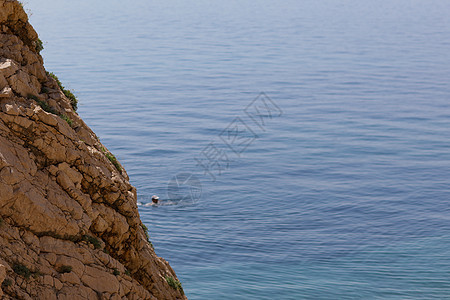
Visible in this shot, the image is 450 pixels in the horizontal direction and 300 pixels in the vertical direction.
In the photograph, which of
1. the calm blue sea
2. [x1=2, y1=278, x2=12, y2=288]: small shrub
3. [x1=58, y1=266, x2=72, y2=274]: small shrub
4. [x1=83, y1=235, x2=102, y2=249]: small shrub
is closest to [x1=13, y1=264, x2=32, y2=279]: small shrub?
[x1=2, y1=278, x2=12, y2=288]: small shrub

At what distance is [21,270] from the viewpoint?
11953mm

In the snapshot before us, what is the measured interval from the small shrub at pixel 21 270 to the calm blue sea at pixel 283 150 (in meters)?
14.2

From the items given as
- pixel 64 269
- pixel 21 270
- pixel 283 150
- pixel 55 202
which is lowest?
pixel 21 270

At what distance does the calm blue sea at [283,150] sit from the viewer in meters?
29.2

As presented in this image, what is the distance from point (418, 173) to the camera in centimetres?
4238

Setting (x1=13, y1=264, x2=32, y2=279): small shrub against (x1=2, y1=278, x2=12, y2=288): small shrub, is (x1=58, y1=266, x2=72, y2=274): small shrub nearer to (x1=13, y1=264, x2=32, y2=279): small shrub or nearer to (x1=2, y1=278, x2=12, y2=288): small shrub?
(x1=13, y1=264, x2=32, y2=279): small shrub

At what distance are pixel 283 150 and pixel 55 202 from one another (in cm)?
3453

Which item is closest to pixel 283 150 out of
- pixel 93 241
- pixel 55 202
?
pixel 93 241

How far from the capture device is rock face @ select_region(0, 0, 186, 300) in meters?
12.4

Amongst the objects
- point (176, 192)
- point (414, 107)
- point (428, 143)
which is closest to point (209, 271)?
point (176, 192)

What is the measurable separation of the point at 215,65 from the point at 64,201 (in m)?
66.8

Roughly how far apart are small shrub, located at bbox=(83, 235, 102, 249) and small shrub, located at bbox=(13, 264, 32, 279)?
1908 millimetres

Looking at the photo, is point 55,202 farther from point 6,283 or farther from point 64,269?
point 6,283

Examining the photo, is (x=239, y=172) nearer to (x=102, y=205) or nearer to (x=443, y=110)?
(x=443, y=110)
